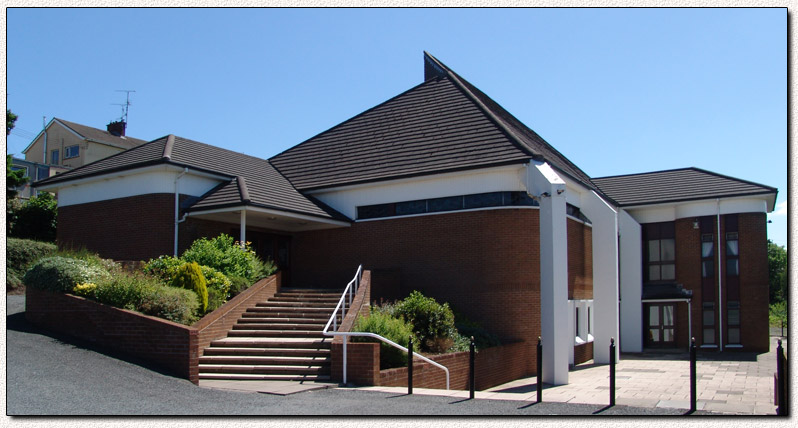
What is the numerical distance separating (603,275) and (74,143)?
36.6m

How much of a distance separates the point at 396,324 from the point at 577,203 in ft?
36.4

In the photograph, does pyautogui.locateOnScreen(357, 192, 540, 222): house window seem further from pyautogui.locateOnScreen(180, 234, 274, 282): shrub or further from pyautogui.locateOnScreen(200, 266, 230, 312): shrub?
pyautogui.locateOnScreen(200, 266, 230, 312): shrub

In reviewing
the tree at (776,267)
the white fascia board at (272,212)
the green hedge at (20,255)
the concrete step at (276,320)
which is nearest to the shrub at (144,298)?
the concrete step at (276,320)

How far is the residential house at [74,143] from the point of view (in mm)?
44594

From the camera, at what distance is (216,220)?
21391mm

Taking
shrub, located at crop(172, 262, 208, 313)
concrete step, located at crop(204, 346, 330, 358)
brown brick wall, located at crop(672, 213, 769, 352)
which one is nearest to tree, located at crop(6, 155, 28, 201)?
shrub, located at crop(172, 262, 208, 313)

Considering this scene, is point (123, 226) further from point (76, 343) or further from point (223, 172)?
point (76, 343)

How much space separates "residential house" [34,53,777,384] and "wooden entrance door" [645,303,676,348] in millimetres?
52

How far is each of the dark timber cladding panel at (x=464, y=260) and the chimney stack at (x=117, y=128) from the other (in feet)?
101

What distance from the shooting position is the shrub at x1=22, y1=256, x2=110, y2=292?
14.4 m

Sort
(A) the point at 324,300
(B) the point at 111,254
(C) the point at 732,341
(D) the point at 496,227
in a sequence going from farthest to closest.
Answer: (C) the point at 732,341 < (B) the point at 111,254 < (D) the point at 496,227 < (A) the point at 324,300

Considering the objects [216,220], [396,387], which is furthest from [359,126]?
[396,387]

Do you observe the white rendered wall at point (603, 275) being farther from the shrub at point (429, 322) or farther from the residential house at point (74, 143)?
the residential house at point (74, 143)

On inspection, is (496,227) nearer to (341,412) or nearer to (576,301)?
(576,301)
